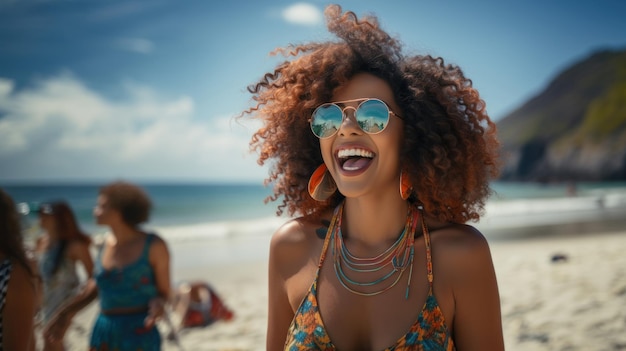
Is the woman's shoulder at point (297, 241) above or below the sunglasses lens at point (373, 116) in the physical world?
below

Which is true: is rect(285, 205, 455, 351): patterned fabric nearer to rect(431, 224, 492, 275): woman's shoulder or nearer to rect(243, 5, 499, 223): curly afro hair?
rect(431, 224, 492, 275): woman's shoulder

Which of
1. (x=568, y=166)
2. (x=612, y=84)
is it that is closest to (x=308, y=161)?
(x=568, y=166)

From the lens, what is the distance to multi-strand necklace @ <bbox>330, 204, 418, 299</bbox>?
6.15 feet

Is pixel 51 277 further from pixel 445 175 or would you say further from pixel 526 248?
pixel 526 248

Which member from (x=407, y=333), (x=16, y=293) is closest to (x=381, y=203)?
(x=407, y=333)

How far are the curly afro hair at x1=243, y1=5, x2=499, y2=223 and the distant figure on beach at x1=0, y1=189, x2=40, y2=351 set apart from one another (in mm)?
1466

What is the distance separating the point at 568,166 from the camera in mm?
83188

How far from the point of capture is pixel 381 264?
1.92m

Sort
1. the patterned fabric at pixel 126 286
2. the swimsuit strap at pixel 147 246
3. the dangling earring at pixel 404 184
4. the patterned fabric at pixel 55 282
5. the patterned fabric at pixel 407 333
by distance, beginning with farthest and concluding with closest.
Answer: the patterned fabric at pixel 55 282 → the swimsuit strap at pixel 147 246 → the patterned fabric at pixel 126 286 → the dangling earring at pixel 404 184 → the patterned fabric at pixel 407 333

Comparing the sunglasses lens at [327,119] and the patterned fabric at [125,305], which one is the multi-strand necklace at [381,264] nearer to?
the sunglasses lens at [327,119]

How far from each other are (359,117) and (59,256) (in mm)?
4667

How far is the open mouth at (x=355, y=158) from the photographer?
6.17 ft

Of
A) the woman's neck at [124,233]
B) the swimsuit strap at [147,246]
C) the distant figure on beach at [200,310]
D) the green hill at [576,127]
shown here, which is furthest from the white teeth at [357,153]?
the green hill at [576,127]

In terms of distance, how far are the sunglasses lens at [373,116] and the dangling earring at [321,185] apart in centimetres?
37
